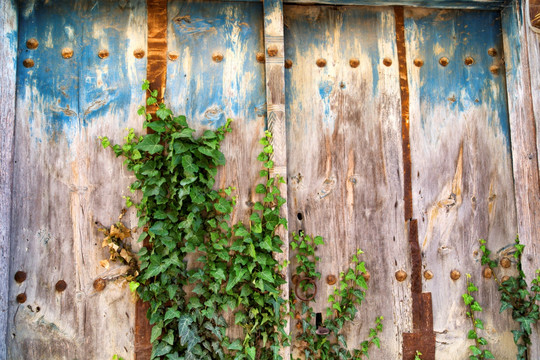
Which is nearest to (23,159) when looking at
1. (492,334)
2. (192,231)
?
(192,231)

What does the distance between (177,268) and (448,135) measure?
5.71 feet

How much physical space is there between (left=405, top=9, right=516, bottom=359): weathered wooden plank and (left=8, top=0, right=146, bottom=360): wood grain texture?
164cm

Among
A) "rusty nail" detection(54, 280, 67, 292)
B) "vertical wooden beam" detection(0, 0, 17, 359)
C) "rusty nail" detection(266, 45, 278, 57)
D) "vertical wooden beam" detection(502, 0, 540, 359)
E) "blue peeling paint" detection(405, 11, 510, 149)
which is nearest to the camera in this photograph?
"vertical wooden beam" detection(0, 0, 17, 359)

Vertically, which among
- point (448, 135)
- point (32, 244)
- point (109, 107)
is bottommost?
point (32, 244)

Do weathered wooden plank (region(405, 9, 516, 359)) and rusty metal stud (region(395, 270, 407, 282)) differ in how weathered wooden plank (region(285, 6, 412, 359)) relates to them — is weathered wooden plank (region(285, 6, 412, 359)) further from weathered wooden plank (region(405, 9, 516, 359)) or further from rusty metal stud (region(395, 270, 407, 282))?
weathered wooden plank (region(405, 9, 516, 359))

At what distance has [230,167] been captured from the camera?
221cm

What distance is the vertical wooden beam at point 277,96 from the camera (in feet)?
6.97

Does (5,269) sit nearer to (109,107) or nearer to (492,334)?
(109,107)

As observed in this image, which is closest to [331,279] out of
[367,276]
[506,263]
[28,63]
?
[367,276]

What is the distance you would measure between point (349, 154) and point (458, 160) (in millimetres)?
673

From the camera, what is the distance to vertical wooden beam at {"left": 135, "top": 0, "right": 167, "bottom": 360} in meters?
2.11

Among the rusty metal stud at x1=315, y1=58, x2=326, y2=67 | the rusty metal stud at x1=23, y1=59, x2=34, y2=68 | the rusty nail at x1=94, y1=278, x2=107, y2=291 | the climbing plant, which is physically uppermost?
the rusty metal stud at x1=315, y1=58, x2=326, y2=67

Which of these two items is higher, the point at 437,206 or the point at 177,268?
the point at 437,206

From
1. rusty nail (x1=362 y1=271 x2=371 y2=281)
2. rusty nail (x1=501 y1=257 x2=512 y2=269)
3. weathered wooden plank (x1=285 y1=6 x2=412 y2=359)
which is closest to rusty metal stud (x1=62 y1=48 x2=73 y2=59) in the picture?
weathered wooden plank (x1=285 y1=6 x2=412 y2=359)
